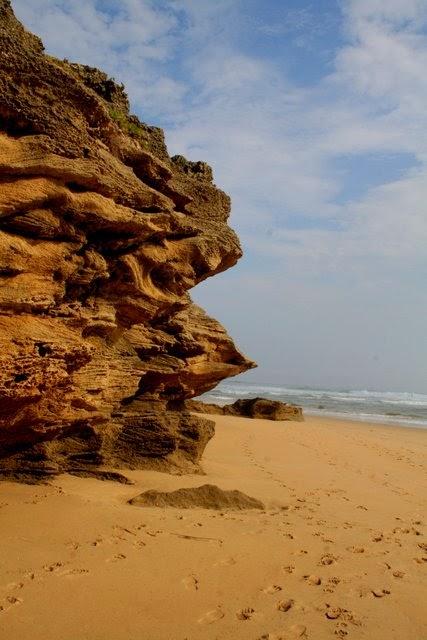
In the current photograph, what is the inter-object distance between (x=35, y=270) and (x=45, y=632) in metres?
4.88

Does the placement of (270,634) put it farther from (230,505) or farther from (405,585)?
(230,505)

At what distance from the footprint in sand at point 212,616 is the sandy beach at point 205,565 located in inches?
0.8

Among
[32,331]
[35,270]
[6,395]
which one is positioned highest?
[35,270]

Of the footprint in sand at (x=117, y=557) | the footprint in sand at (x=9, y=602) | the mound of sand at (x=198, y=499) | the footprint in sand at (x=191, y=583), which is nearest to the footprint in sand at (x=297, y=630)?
the footprint in sand at (x=191, y=583)

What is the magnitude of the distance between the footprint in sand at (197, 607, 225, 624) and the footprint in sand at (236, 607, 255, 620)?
0.16 m

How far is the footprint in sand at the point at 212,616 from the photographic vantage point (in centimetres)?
475

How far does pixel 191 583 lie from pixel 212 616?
688 mm

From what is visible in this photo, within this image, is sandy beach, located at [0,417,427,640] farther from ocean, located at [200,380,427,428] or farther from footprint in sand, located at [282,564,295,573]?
ocean, located at [200,380,427,428]

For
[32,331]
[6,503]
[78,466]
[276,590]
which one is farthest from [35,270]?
[276,590]

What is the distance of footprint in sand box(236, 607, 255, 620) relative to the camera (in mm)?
4843

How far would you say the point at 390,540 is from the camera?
760 cm

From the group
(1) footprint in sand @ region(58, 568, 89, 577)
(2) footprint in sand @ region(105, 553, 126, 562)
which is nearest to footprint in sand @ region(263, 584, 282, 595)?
(2) footprint in sand @ region(105, 553, 126, 562)

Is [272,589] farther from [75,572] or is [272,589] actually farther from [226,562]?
[75,572]

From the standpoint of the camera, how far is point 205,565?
235 inches
